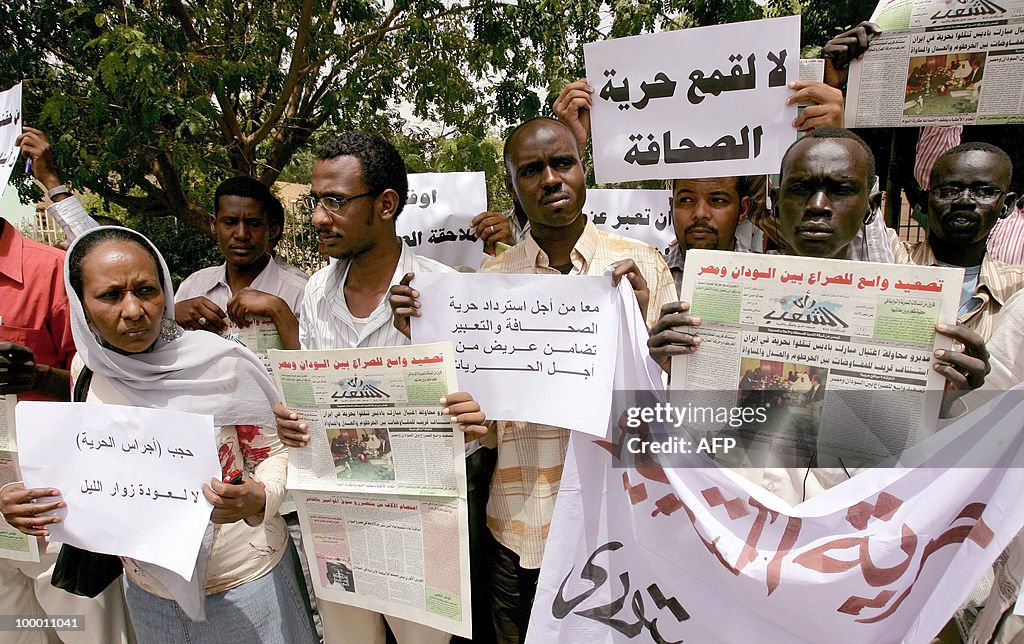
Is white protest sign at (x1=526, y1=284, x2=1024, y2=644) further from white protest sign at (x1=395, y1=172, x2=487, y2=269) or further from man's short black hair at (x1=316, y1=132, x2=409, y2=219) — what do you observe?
white protest sign at (x1=395, y1=172, x2=487, y2=269)

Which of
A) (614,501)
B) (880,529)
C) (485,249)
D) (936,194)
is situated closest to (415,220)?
(485,249)

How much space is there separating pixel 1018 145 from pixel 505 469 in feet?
12.4

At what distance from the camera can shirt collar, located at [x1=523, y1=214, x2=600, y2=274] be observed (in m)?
2.67

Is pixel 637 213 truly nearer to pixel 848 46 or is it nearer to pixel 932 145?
pixel 932 145

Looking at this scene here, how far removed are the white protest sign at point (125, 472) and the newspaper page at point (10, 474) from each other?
55cm

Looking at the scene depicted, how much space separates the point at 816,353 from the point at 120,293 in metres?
2.12

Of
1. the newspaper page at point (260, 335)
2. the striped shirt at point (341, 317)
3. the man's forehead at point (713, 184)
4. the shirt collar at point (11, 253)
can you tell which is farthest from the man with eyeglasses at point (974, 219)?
the shirt collar at point (11, 253)

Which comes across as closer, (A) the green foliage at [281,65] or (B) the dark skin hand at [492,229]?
(B) the dark skin hand at [492,229]

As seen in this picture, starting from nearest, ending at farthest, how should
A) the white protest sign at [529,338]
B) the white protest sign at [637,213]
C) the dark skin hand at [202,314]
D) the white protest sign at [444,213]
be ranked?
the white protest sign at [529,338], the dark skin hand at [202,314], the white protest sign at [444,213], the white protest sign at [637,213]

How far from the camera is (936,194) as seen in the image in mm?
2473

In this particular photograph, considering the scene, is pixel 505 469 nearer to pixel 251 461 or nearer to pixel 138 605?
pixel 251 461

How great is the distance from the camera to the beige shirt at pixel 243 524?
7.68 feet

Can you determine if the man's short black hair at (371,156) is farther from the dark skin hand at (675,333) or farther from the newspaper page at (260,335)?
the dark skin hand at (675,333)

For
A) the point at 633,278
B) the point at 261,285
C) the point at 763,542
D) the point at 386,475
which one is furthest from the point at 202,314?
the point at 763,542
